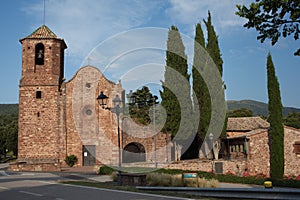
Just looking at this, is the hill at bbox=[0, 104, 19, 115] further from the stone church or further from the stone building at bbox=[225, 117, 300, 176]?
the stone building at bbox=[225, 117, 300, 176]

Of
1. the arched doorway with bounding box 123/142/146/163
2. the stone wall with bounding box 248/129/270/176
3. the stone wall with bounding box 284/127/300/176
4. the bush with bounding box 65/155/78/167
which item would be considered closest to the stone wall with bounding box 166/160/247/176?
the stone wall with bounding box 248/129/270/176

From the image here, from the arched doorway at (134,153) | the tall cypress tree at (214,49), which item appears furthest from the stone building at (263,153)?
the arched doorway at (134,153)

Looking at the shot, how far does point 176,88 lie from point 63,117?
11775mm

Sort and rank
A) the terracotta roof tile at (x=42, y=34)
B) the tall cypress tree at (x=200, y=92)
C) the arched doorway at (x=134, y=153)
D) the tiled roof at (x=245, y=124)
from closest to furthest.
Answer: the tall cypress tree at (x=200, y=92)
the terracotta roof tile at (x=42, y=34)
the arched doorway at (x=134, y=153)
the tiled roof at (x=245, y=124)

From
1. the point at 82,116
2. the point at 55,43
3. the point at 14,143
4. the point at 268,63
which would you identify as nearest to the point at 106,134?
the point at 82,116

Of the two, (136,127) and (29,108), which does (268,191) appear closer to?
(136,127)

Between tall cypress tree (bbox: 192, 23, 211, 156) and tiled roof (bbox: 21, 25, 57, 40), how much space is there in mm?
14402

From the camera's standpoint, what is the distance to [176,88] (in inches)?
1093

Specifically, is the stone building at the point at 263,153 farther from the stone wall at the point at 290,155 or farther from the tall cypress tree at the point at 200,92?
the tall cypress tree at the point at 200,92

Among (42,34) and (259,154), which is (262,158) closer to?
(259,154)

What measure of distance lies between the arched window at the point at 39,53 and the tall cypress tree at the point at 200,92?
1519 cm

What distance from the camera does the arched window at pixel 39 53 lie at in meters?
31.0

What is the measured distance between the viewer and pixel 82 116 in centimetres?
3148

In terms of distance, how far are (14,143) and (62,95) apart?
87.8ft
